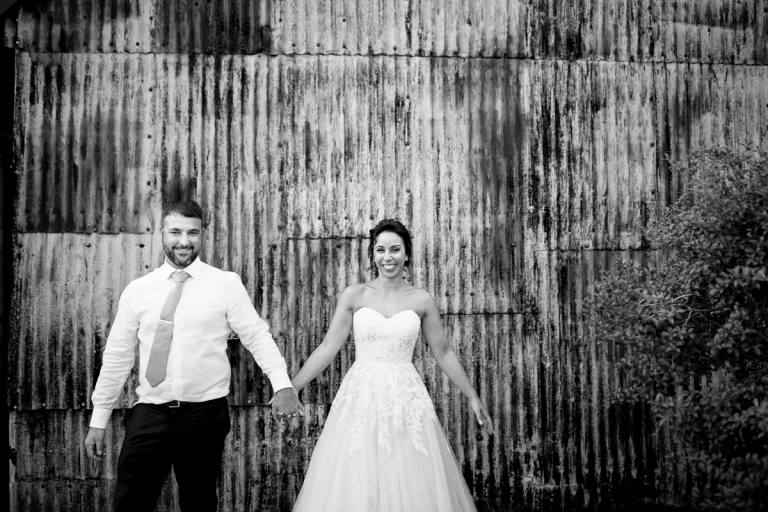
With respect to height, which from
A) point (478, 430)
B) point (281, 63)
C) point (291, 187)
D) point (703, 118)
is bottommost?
point (478, 430)

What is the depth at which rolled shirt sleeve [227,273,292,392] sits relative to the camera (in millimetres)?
4227

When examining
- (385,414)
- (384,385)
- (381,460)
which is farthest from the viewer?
(384,385)

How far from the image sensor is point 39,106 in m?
5.62

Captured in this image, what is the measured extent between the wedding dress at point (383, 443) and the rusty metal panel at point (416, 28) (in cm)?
265

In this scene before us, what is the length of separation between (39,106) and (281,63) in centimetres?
206

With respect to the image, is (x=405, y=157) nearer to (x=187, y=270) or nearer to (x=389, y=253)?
(x=389, y=253)

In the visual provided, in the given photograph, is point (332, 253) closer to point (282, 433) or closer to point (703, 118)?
point (282, 433)

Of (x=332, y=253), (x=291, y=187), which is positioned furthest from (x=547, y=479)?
(x=291, y=187)

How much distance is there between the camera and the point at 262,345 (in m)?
4.29

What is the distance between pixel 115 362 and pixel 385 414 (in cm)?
173

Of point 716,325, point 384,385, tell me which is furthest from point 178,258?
point 716,325

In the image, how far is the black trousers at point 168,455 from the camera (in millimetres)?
3906

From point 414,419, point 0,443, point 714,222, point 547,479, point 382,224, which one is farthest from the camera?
point 547,479

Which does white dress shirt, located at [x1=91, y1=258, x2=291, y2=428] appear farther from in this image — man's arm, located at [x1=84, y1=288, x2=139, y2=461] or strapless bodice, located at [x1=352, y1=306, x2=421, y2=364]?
strapless bodice, located at [x1=352, y1=306, x2=421, y2=364]
